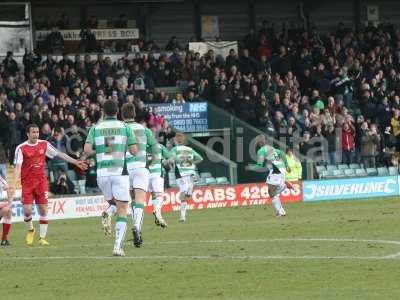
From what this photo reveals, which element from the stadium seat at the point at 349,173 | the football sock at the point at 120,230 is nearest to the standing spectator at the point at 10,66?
the stadium seat at the point at 349,173

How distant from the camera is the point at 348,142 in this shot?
127ft

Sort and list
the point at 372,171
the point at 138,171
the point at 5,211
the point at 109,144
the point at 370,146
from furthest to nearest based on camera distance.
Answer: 1. the point at 370,146
2. the point at 372,171
3. the point at 5,211
4. the point at 138,171
5. the point at 109,144

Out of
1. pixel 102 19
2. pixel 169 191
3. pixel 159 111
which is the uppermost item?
pixel 102 19

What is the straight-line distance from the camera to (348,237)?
1864 centimetres

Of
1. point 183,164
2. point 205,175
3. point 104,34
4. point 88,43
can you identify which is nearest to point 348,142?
point 205,175

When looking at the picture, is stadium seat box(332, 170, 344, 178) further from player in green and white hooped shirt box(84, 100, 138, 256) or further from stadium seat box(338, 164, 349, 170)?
player in green and white hooped shirt box(84, 100, 138, 256)

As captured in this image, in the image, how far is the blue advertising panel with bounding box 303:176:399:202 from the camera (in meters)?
36.8

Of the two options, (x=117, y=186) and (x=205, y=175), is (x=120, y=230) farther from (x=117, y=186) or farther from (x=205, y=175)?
(x=205, y=175)

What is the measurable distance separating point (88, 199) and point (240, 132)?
8.38m

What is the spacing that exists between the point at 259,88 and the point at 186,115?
Answer: 11.5 ft

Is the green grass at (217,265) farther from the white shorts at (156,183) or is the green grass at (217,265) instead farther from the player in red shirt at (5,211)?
the white shorts at (156,183)

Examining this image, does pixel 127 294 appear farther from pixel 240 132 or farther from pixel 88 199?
pixel 240 132

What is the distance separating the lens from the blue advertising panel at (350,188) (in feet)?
121

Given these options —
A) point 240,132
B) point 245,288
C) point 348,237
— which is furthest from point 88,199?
point 245,288
